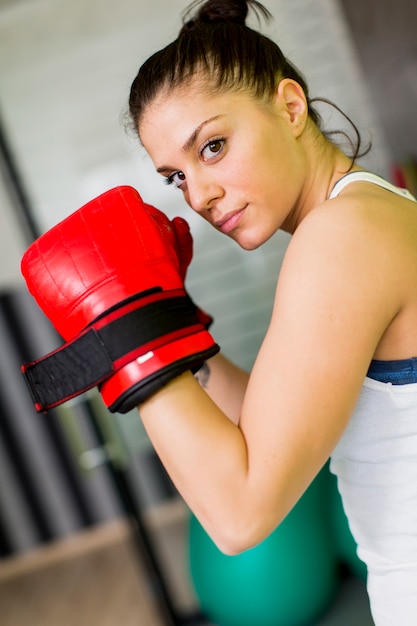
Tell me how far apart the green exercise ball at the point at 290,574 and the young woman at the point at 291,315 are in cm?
84

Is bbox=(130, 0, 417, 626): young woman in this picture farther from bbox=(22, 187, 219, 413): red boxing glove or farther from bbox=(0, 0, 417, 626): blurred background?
bbox=(0, 0, 417, 626): blurred background

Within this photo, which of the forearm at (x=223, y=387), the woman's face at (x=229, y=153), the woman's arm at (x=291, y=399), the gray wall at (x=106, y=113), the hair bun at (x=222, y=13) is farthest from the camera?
the gray wall at (x=106, y=113)

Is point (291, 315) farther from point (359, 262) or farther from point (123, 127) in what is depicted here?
point (123, 127)

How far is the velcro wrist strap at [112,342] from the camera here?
2.17ft

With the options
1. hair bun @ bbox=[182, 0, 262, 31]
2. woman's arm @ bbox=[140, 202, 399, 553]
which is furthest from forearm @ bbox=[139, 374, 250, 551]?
hair bun @ bbox=[182, 0, 262, 31]

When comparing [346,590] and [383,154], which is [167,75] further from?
[346,590]

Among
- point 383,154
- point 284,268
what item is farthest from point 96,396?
point 284,268

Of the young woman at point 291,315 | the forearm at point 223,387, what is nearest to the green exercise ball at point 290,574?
the forearm at point 223,387

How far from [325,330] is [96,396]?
1587mm

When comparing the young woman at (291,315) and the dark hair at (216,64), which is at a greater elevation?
the dark hair at (216,64)

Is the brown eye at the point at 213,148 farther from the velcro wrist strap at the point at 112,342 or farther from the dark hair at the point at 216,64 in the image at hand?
the velcro wrist strap at the point at 112,342

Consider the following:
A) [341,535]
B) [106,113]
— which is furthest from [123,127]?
[341,535]

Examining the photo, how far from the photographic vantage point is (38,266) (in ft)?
2.46

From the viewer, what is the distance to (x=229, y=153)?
2.40ft
